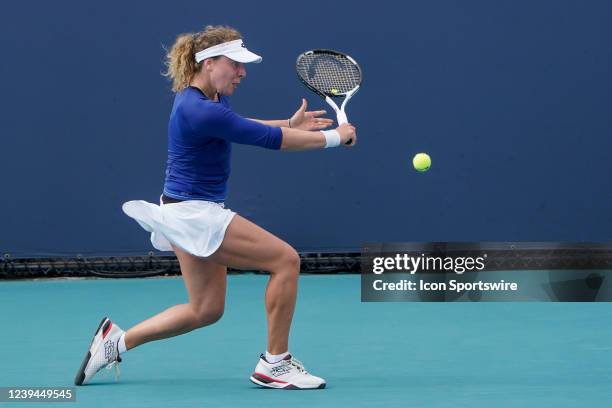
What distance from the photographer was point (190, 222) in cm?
473

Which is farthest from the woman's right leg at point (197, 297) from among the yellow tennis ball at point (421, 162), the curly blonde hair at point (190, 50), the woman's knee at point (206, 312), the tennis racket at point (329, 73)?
the yellow tennis ball at point (421, 162)

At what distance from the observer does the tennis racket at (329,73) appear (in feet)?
17.9

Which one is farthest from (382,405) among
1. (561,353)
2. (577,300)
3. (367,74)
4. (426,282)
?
(367,74)

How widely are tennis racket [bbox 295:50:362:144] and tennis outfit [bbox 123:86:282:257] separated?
75 cm

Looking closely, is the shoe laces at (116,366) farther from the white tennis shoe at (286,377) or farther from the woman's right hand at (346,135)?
the woman's right hand at (346,135)

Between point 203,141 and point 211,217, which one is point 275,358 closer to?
point 211,217

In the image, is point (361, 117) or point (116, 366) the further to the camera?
point (361, 117)

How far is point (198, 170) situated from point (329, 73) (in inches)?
42.7

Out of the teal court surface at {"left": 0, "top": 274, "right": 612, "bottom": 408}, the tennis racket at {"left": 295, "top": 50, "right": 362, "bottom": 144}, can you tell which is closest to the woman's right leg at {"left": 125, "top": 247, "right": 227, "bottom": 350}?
the teal court surface at {"left": 0, "top": 274, "right": 612, "bottom": 408}

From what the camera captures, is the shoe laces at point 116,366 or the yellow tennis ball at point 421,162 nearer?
the shoe laces at point 116,366

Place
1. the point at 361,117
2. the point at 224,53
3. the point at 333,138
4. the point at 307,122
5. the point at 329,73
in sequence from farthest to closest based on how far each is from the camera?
the point at 361,117
the point at 329,73
the point at 307,122
the point at 224,53
the point at 333,138

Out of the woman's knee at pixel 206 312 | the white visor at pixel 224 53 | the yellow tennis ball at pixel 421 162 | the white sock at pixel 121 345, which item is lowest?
the white sock at pixel 121 345

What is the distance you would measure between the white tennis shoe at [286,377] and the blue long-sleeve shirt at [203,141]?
71 cm

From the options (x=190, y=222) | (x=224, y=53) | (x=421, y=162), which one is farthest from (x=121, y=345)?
(x=421, y=162)
